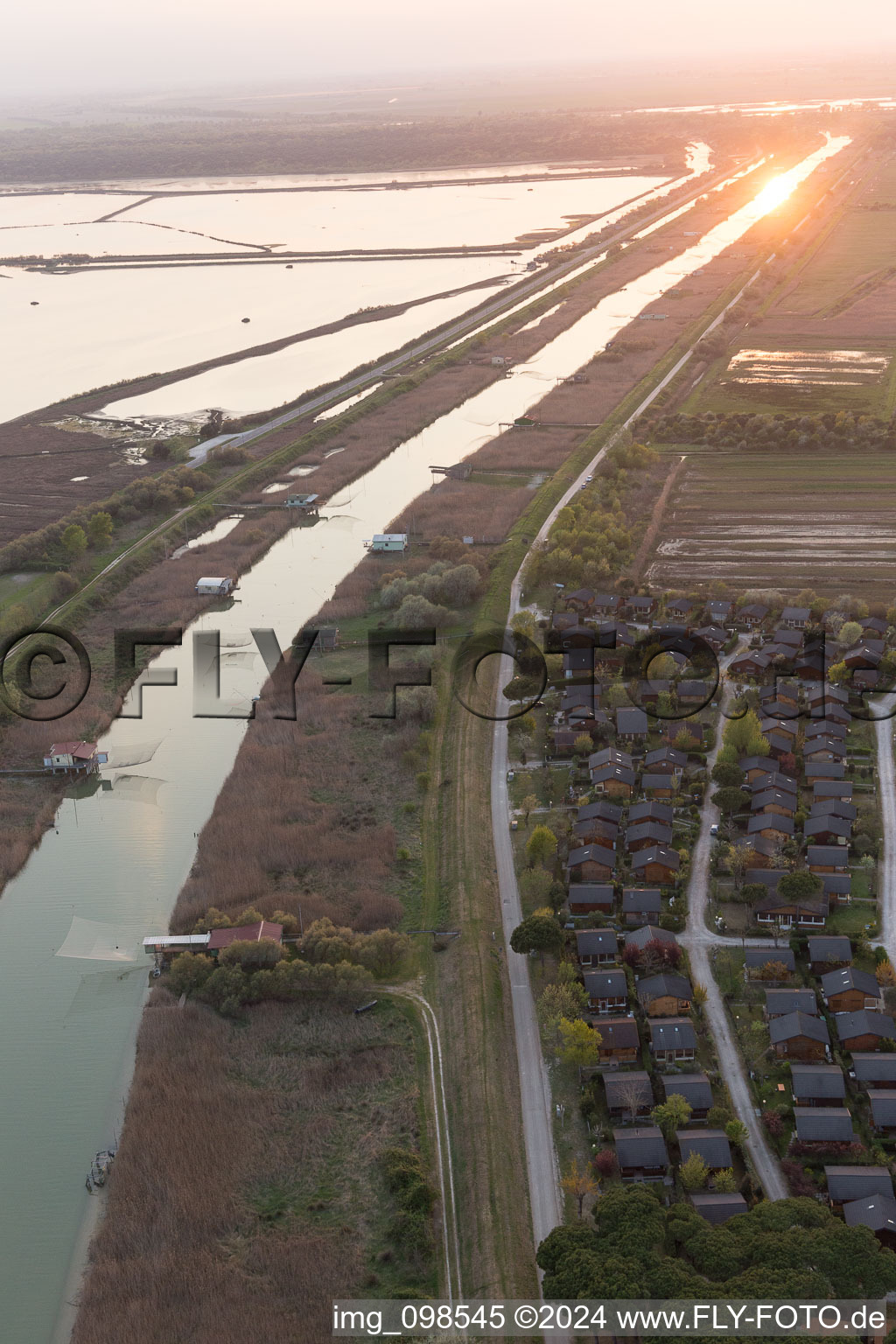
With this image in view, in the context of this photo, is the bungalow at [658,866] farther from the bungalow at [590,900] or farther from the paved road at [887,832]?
the paved road at [887,832]

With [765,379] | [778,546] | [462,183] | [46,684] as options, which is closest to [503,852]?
[46,684]

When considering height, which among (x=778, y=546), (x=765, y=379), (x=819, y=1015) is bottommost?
(x=819, y=1015)

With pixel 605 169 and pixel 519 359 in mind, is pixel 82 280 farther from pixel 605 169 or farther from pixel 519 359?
pixel 605 169

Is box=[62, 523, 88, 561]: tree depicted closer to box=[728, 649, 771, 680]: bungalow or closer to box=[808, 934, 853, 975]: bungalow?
box=[728, 649, 771, 680]: bungalow

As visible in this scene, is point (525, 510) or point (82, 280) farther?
point (82, 280)

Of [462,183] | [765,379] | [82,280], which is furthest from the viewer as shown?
[462,183]

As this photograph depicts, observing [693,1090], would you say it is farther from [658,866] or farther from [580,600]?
[580,600]

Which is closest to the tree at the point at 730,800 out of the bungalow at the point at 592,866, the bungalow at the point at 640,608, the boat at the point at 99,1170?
the bungalow at the point at 592,866
